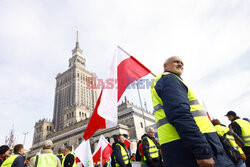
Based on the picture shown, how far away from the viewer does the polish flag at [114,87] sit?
3979 mm

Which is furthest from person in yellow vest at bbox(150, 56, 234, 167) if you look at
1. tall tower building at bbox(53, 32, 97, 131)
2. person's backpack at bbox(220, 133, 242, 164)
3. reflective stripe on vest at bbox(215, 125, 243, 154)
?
tall tower building at bbox(53, 32, 97, 131)

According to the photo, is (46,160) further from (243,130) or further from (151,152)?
(243,130)

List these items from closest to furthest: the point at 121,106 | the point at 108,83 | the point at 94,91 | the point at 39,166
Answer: the point at 39,166
the point at 108,83
the point at 121,106
the point at 94,91

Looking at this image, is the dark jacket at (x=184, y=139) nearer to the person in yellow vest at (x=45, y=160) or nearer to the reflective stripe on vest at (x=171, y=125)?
the reflective stripe on vest at (x=171, y=125)

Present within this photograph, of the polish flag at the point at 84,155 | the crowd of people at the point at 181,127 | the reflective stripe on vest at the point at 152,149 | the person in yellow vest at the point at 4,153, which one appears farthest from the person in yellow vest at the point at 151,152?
the polish flag at the point at 84,155

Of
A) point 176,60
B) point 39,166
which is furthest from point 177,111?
point 39,166

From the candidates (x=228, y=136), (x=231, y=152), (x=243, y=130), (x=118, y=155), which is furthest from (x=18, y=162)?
(x=243, y=130)

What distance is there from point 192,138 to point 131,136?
150 feet

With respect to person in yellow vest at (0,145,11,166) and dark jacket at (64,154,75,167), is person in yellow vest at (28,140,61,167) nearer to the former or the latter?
dark jacket at (64,154,75,167)

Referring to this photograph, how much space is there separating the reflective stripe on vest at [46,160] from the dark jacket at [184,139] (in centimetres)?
342

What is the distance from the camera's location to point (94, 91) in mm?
93500

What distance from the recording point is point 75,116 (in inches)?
2603

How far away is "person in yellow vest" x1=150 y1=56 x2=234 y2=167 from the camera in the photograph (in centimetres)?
181

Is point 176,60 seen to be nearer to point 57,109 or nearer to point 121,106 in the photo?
point 121,106
